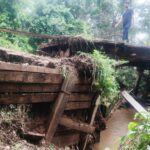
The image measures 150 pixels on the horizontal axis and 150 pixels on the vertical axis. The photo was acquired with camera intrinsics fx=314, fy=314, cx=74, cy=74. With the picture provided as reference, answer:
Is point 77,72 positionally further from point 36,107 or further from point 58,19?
point 58,19

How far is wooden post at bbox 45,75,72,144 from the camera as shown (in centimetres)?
611

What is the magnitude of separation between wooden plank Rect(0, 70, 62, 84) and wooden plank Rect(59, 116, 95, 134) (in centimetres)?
89

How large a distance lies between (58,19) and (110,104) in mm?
9844

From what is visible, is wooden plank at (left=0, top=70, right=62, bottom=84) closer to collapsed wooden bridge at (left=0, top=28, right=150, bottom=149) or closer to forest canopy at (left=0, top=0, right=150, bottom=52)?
collapsed wooden bridge at (left=0, top=28, right=150, bottom=149)

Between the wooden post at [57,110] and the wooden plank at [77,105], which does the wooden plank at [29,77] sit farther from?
the wooden plank at [77,105]

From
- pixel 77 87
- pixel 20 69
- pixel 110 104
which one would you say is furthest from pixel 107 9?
pixel 20 69

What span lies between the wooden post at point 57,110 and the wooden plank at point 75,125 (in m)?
0.30

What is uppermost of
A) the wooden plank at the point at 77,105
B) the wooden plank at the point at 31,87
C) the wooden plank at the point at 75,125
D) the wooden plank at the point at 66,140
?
the wooden plank at the point at 31,87

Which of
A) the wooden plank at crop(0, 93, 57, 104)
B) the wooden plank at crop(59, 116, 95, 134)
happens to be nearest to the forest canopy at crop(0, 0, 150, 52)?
the wooden plank at crop(59, 116, 95, 134)

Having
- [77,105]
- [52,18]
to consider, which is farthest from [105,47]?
[52,18]

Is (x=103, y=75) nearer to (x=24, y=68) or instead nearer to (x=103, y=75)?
(x=103, y=75)

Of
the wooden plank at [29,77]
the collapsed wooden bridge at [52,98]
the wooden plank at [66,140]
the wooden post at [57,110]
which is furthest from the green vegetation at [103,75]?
the wooden plank at [66,140]

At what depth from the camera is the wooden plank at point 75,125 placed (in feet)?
21.6

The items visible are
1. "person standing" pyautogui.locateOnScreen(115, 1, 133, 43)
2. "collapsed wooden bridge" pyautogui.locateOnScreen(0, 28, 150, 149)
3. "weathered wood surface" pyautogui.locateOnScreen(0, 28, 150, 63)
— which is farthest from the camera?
"person standing" pyautogui.locateOnScreen(115, 1, 133, 43)
